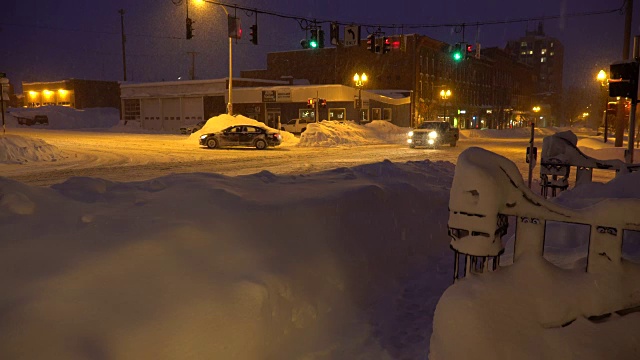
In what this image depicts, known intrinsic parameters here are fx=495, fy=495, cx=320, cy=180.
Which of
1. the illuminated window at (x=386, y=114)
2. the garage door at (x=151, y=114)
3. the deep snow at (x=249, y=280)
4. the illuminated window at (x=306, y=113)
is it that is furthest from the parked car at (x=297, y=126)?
the deep snow at (x=249, y=280)

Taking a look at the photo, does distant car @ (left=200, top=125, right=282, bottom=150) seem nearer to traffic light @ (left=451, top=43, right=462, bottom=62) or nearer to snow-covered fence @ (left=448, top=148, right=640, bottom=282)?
traffic light @ (left=451, top=43, right=462, bottom=62)

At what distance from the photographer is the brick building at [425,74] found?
58812mm

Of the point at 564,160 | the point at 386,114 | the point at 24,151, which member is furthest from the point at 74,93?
the point at 564,160

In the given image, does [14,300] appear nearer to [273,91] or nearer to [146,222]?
[146,222]

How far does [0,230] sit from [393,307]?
12.3ft

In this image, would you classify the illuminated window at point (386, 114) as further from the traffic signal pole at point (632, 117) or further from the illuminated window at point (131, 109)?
the traffic signal pole at point (632, 117)

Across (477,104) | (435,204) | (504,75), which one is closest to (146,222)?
(435,204)

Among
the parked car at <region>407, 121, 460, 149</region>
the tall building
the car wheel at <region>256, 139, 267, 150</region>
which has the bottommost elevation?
the car wheel at <region>256, 139, 267, 150</region>

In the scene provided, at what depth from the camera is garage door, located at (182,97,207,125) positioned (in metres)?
55.3


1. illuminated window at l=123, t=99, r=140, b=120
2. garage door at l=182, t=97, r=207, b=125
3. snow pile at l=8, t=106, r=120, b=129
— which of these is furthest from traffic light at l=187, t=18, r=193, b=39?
snow pile at l=8, t=106, r=120, b=129

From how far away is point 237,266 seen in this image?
14.4 ft

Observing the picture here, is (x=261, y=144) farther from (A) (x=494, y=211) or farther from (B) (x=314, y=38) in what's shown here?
(A) (x=494, y=211)

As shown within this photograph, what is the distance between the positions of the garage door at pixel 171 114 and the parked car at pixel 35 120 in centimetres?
1629

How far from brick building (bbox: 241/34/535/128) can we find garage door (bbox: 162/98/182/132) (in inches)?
703
